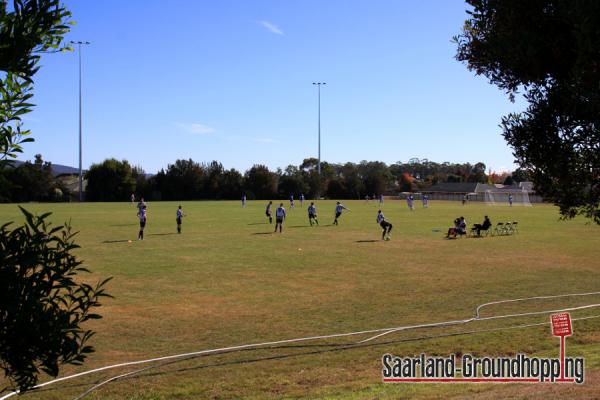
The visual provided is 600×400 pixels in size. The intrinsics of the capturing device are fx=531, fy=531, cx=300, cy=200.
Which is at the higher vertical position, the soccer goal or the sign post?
the soccer goal

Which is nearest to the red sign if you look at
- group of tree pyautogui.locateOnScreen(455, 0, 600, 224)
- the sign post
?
the sign post

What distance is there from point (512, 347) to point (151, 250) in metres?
18.6

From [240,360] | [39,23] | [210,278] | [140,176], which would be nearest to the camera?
[39,23]

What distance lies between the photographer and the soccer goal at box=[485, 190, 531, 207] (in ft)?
268

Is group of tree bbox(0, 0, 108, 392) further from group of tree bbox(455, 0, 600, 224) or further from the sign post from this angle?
the sign post

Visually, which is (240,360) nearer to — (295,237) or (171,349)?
(171,349)

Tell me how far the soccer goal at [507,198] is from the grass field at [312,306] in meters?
55.3

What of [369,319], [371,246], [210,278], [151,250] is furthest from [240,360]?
[371,246]

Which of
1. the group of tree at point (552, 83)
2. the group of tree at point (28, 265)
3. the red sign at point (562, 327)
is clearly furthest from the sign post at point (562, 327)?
the group of tree at point (28, 265)

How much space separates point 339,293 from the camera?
15391 millimetres

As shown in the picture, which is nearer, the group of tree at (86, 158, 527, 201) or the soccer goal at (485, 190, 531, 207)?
the soccer goal at (485, 190, 531, 207)

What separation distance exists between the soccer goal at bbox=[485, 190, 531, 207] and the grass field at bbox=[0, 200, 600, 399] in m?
55.3

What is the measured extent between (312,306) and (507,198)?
262 feet

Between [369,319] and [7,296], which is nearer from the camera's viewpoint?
[7,296]
